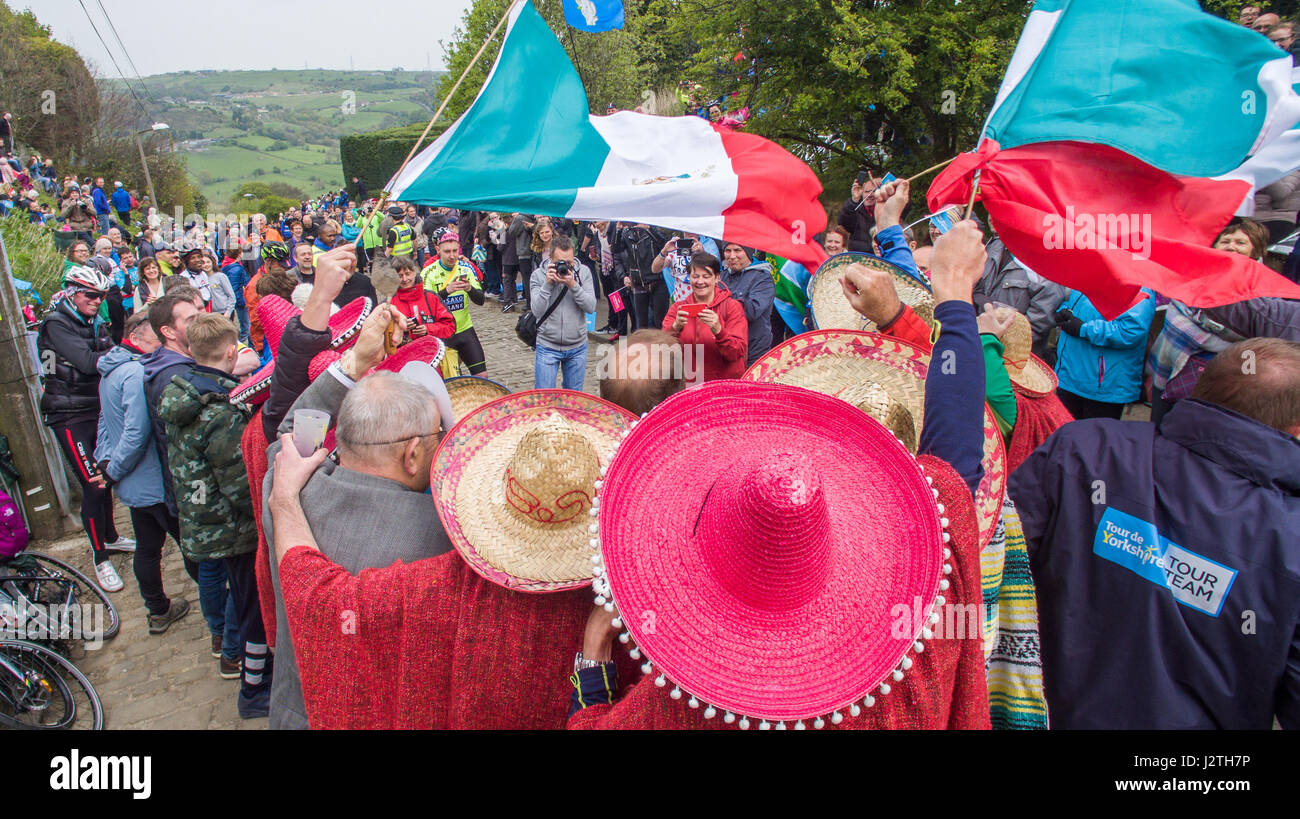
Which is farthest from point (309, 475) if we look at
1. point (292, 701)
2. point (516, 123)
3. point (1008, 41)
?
point (1008, 41)

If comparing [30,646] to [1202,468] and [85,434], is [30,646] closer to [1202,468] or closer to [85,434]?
[85,434]

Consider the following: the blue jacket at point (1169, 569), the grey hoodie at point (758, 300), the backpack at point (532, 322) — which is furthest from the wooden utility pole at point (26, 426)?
the blue jacket at point (1169, 569)

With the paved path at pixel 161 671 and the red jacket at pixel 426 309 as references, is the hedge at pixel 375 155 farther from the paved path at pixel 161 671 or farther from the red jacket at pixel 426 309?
the paved path at pixel 161 671

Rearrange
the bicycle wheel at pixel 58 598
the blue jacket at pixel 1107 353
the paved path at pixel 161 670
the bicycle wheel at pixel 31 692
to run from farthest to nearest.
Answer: the blue jacket at pixel 1107 353 → the bicycle wheel at pixel 58 598 → the paved path at pixel 161 670 → the bicycle wheel at pixel 31 692

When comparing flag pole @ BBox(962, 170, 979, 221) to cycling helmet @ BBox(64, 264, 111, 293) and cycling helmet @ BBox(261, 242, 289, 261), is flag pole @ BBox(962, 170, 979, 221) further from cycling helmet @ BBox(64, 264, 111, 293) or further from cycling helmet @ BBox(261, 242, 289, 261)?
cycling helmet @ BBox(261, 242, 289, 261)

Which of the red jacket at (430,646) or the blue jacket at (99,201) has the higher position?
the blue jacket at (99,201)

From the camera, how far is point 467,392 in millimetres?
2998

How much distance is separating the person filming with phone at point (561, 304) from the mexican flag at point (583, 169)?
3385 millimetres

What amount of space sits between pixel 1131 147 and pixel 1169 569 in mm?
1684

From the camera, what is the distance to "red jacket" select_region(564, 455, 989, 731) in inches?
56.0

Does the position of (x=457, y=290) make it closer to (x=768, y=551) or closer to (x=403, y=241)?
(x=403, y=241)

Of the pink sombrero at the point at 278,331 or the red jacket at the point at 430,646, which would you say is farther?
the pink sombrero at the point at 278,331

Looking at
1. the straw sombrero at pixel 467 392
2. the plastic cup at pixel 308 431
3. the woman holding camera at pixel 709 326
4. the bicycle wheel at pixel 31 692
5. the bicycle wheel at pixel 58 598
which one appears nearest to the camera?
the plastic cup at pixel 308 431

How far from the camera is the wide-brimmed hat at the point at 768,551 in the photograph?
131 centimetres
